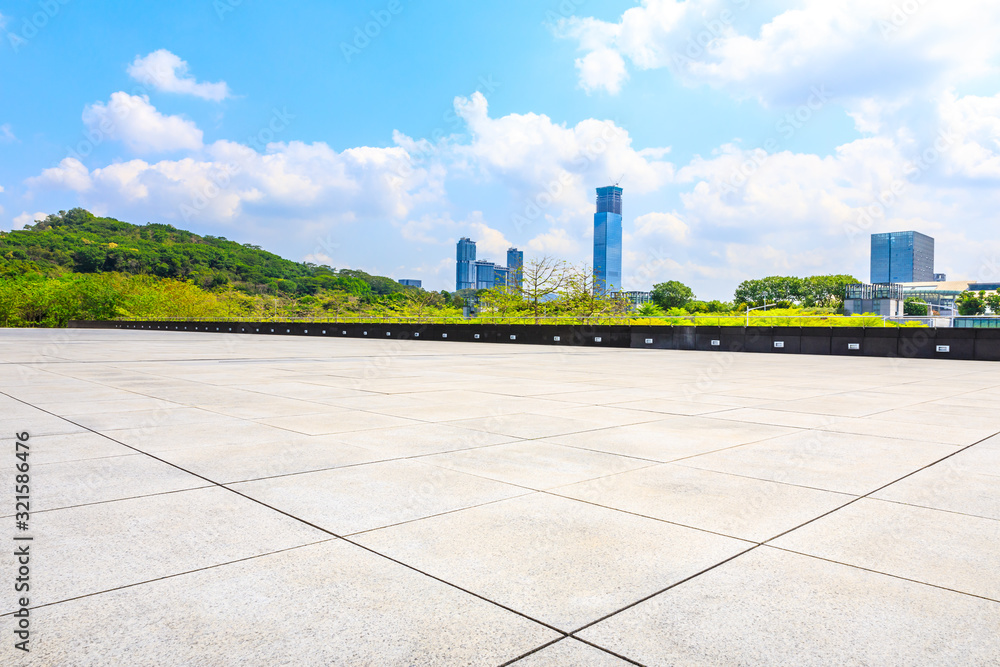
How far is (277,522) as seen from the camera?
3.48 m

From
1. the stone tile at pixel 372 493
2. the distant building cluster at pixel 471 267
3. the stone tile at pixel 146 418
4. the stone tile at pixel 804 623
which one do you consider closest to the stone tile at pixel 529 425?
the stone tile at pixel 372 493

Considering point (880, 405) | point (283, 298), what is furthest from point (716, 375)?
point (283, 298)

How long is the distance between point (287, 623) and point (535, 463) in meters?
2.76

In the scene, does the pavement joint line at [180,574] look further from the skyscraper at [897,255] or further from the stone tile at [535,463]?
the skyscraper at [897,255]

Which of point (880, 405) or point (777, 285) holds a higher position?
point (777, 285)

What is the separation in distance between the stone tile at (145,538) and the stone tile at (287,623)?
0.18m

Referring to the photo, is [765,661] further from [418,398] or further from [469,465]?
[418,398]

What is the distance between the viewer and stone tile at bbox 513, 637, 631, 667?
2.10 meters

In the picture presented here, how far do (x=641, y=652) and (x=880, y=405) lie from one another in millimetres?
7576

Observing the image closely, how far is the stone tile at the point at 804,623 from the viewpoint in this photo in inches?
85.2

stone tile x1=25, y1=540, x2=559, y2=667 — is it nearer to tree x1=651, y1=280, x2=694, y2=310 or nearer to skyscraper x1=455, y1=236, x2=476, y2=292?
skyscraper x1=455, y1=236, x2=476, y2=292

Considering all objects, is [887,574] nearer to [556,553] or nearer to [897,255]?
[556,553]

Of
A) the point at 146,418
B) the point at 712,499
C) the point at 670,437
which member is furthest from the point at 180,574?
the point at 146,418

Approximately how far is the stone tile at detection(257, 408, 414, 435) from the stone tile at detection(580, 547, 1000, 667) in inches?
168
